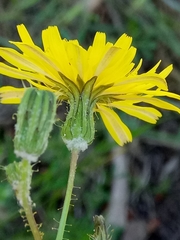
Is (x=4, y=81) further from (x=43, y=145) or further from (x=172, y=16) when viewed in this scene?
(x=43, y=145)

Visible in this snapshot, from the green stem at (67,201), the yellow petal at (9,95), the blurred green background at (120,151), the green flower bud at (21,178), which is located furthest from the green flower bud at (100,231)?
the blurred green background at (120,151)

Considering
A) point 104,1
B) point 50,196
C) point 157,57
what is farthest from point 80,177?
point 104,1

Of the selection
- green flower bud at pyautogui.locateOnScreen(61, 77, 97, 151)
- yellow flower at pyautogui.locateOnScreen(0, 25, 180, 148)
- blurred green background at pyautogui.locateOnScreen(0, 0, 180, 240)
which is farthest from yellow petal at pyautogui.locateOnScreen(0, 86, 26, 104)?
blurred green background at pyautogui.locateOnScreen(0, 0, 180, 240)

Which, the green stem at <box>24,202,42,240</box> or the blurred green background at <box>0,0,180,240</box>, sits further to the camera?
the blurred green background at <box>0,0,180,240</box>

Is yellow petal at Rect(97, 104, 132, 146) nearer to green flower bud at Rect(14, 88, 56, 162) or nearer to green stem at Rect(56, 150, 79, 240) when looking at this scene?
green stem at Rect(56, 150, 79, 240)

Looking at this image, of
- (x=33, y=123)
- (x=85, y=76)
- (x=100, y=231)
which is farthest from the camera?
(x=85, y=76)

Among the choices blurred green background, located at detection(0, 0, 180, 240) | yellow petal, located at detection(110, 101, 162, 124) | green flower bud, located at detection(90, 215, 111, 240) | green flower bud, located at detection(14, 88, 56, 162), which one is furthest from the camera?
blurred green background, located at detection(0, 0, 180, 240)

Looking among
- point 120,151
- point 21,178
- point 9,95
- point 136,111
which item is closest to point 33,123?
point 21,178

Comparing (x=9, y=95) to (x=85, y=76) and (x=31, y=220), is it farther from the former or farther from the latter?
(x=31, y=220)
